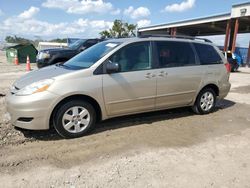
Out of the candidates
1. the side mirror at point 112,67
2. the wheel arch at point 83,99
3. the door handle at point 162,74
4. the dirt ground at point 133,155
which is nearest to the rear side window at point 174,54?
the door handle at point 162,74

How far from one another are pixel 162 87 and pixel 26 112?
2648mm

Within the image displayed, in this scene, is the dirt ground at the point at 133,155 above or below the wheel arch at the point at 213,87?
below

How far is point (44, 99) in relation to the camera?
4.05 meters

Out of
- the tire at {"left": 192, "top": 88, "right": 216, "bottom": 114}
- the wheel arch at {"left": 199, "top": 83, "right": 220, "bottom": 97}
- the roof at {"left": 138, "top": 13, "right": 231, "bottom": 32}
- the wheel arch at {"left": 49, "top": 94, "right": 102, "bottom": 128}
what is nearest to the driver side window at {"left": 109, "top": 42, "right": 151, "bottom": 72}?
the wheel arch at {"left": 49, "top": 94, "right": 102, "bottom": 128}

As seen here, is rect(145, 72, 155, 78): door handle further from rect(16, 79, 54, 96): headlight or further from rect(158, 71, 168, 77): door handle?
rect(16, 79, 54, 96): headlight

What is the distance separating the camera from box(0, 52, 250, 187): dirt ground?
10.6 feet

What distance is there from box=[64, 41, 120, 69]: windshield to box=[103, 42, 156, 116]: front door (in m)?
0.26

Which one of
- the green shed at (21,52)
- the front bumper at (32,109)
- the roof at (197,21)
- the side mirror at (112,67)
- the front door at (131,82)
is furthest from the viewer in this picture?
the roof at (197,21)

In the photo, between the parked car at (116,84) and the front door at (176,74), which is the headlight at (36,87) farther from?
the front door at (176,74)

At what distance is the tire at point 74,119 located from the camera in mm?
4242

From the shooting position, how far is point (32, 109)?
159 inches

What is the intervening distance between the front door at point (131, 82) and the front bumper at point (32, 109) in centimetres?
102

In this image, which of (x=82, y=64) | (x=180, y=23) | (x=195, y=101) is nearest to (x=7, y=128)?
(x=82, y=64)

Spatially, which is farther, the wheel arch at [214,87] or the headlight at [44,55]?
the headlight at [44,55]
